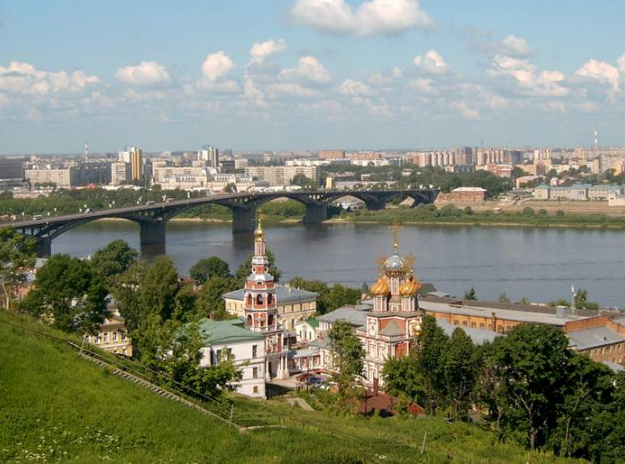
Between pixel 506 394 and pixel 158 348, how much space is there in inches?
115

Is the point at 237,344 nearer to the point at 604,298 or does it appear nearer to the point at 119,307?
the point at 119,307

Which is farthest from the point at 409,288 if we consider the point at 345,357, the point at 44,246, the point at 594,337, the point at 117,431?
the point at 44,246

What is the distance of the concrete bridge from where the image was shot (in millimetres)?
26609

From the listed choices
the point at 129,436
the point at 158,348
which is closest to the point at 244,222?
the point at 158,348

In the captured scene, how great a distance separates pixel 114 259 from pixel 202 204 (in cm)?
1421

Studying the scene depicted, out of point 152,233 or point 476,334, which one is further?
point 152,233

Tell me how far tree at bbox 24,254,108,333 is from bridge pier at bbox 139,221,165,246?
64.7ft

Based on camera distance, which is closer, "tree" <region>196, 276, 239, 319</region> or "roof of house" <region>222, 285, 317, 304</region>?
"roof of house" <region>222, 285, 317, 304</region>

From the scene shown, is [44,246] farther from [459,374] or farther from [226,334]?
[459,374]

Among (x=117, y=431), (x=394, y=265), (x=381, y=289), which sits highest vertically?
(x=394, y=265)

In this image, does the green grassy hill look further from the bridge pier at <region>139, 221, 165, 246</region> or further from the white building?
the bridge pier at <region>139, 221, 165, 246</region>

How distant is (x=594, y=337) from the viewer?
1312cm

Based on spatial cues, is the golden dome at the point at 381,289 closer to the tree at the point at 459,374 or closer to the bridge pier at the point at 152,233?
the tree at the point at 459,374

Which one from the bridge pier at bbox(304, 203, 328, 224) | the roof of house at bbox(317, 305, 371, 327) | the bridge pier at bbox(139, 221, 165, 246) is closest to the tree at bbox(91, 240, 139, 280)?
the roof of house at bbox(317, 305, 371, 327)
